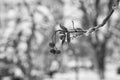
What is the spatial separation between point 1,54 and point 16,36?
0.72 meters

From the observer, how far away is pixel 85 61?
69.9 ft

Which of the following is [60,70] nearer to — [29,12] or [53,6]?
[53,6]

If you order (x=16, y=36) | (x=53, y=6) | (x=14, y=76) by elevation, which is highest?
(x=53, y=6)

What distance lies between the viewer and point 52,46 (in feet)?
5.08

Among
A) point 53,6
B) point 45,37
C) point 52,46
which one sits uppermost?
point 53,6

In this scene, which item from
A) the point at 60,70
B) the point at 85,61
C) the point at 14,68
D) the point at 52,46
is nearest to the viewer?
the point at 52,46

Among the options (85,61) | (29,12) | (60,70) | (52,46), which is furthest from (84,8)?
(85,61)

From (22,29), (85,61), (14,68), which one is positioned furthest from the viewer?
(85,61)

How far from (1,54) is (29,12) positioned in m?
1.56

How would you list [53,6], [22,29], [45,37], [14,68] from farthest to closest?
1. [53,6]
2. [45,37]
3. [14,68]
4. [22,29]

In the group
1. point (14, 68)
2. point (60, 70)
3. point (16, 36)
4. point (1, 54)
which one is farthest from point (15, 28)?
point (60, 70)

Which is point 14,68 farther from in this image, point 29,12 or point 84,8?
point 84,8

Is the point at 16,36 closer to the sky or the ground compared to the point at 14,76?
closer to the sky

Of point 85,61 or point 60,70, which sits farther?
point 85,61
